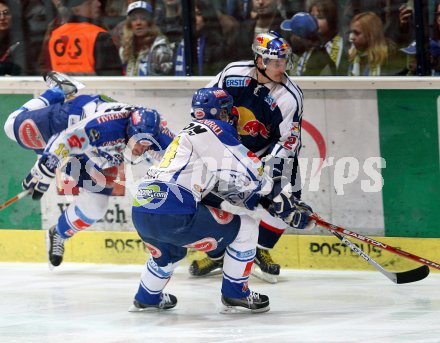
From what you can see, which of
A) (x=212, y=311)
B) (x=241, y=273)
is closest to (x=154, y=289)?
(x=212, y=311)

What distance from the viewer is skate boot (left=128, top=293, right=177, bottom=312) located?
5566 mm

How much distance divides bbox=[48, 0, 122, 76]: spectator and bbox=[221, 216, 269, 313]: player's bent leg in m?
2.08

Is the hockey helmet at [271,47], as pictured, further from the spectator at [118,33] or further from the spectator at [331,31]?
the spectator at [118,33]

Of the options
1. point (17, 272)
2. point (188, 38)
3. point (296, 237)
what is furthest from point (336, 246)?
point (17, 272)

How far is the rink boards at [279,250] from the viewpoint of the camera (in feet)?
21.1

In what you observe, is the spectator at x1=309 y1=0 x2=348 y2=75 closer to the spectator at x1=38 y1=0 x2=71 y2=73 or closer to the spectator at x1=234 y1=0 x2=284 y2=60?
the spectator at x1=234 y1=0 x2=284 y2=60

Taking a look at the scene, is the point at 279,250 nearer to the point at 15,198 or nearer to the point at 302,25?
the point at 302,25

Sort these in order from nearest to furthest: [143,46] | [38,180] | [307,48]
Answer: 1. [307,48]
2. [38,180]
3. [143,46]

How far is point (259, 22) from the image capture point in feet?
21.7

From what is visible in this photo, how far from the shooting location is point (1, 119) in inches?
287

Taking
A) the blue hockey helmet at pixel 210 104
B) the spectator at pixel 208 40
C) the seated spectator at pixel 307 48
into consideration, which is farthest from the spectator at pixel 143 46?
the blue hockey helmet at pixel 210 104

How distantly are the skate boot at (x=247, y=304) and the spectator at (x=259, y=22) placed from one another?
5.92 ft

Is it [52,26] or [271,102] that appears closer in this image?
[271,102]

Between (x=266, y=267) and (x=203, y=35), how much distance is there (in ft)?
4.98
